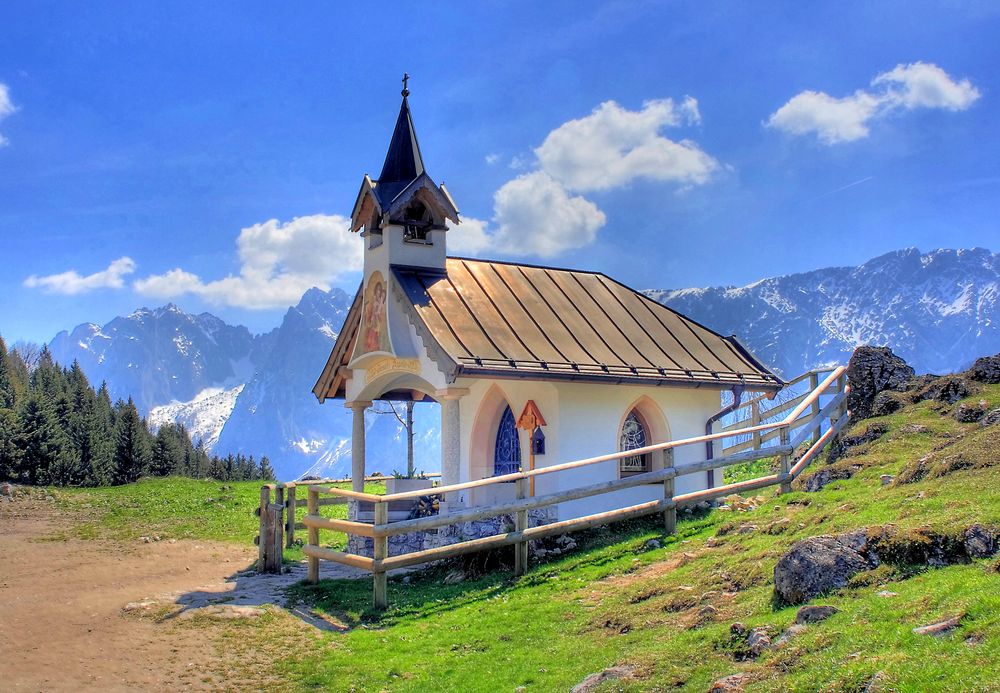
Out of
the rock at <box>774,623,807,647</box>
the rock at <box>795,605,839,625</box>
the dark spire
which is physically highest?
the dark spire

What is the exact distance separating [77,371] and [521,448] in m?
66.6

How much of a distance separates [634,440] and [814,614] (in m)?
11.9

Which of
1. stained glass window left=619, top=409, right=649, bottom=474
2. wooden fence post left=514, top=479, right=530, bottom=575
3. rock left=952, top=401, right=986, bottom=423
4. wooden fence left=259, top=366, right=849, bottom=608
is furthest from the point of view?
stained glass window left=619, top=409, right=649, bottom=474

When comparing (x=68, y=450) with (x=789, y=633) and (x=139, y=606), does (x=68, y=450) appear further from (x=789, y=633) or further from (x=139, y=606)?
(x=789, y=633)

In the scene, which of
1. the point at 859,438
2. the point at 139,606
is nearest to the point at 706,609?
the point at 139,606

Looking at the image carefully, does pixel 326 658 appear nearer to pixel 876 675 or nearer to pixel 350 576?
pixel 350 576

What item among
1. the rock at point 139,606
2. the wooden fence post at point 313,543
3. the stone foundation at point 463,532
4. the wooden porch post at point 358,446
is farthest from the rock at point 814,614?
the wooden porch post at point 358,446

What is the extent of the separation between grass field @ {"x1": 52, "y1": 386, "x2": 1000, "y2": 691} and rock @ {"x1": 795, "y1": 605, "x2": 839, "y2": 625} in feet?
0.43

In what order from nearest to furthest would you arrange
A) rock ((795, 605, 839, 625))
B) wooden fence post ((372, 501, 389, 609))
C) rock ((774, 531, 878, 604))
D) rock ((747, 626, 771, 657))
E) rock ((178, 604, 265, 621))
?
1. rock ((747, 626, 771, 657))
2. rock ((795, 605, 839, 625))
3. rock ((774, 531, 878, 604))
4. rock ((178, 604, 265, 621))
5. wooden fence post ((372, 501, 389, 609))

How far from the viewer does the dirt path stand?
38.8 feet

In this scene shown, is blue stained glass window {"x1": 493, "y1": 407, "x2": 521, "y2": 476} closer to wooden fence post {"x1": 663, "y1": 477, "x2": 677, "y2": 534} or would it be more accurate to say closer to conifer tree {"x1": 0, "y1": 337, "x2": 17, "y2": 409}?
wooden fence post {"x1": 663, "y1": 477, "x2": 677, "y2": 534}

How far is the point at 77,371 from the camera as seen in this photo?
251 ft

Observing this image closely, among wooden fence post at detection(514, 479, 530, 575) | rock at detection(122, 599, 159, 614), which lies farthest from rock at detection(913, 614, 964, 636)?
rock at detection(122, 599, 159, 614)

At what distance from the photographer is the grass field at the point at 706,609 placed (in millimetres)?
7891
